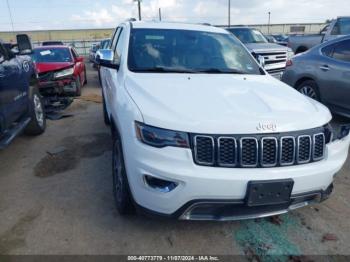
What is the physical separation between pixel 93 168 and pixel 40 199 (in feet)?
3.05

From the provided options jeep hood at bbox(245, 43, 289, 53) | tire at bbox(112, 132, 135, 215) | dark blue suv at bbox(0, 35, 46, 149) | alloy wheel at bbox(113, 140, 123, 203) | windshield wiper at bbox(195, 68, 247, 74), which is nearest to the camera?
tire at bbox(112, 132, 135, 215)

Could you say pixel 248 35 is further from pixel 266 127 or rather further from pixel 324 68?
pixel 266 127

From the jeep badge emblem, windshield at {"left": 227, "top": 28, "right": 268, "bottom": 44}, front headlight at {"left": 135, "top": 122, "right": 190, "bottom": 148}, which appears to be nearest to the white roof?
front headlight at {"left": 135, "top": 122, "right": 190, "bottom": 148}

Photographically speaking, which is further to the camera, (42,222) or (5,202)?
(5,202)

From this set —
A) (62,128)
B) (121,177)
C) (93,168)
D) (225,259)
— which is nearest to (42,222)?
(121,177)

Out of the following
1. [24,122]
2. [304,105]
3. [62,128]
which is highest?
[304,105]

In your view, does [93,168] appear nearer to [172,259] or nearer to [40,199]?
[40,199]

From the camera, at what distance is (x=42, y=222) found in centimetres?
317

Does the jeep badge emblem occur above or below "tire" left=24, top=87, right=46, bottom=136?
above

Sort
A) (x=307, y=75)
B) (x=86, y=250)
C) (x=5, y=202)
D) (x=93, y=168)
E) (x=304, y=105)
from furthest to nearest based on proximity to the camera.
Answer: (x=307, y=75) → (x=93, y=168) → (x=5, y=202) → (x=304, y=105) → (x=86, y=250)

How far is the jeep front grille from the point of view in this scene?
2.45 meters

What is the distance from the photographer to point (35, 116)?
5730 mm

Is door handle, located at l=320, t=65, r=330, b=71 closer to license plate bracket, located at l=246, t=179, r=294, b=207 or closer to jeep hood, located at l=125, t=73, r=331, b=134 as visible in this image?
jeep hood, located at l=125, t=73, r=331, b=134

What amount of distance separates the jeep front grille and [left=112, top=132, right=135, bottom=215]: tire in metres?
0.75
